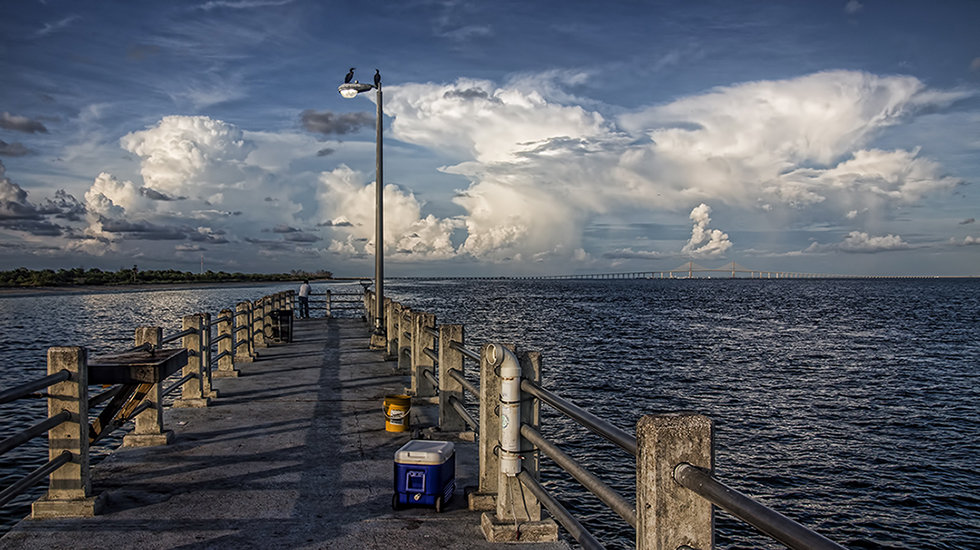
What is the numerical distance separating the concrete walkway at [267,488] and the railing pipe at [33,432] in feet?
2.63

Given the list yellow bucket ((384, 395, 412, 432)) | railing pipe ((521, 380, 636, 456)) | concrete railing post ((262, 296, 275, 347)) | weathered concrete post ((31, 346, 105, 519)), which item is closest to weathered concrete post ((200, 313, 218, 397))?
yellow bucket ((384, 395, 412, 432))

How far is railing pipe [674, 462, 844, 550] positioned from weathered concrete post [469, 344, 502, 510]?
3116 mm

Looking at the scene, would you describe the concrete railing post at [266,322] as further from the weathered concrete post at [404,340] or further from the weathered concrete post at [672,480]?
the weathered concrete post at [672,480]

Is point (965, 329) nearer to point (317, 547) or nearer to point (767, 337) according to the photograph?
point (767, 337)

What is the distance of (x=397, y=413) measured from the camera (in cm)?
880

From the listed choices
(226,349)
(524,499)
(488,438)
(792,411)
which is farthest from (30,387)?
(792,411)

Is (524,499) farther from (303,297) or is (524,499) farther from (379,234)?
(303,297)

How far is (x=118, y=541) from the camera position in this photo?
5312 millimetres

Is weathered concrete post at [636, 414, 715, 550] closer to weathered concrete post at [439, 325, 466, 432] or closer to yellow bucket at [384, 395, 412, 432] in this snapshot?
weathered concrete post at [439, 325, 466, 432]

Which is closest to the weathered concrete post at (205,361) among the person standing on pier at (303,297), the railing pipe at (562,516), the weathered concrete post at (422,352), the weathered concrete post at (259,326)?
the weathered concrete post at (422,352)

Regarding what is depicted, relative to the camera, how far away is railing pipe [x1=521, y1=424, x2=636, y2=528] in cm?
327

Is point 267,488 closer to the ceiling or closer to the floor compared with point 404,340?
closer to the floor

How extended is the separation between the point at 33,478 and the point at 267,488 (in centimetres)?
193

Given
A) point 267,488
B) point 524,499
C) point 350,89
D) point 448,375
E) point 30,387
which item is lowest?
point 267,488
